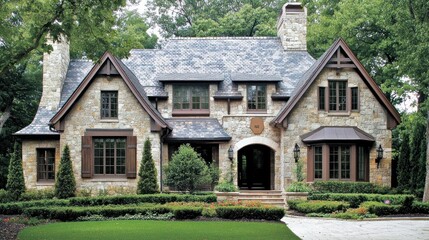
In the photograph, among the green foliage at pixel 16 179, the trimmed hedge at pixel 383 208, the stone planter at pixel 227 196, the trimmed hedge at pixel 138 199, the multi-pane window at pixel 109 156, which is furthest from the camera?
the green foliage at pixel 16 179

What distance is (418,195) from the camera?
1128 inches

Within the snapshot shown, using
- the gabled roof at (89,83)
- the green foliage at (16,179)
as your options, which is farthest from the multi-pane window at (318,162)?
the green foliage at (16,179)

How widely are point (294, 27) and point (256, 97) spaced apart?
5.95 m

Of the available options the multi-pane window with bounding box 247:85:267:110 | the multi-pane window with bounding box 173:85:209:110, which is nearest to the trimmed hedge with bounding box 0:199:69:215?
the multi-pane window with bounding box 173:85:209:110

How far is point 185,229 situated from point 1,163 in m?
22.6

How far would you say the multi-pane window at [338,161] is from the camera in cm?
2797

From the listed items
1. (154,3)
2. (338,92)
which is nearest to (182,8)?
(154,3)

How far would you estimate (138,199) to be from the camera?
2444cm

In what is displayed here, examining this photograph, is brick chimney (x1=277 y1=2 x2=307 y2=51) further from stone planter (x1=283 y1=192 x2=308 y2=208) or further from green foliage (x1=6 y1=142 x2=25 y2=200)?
green foliage (x1=6 y1=142 x2=25 y2=200)

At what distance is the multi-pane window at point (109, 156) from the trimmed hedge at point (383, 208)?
11.4m

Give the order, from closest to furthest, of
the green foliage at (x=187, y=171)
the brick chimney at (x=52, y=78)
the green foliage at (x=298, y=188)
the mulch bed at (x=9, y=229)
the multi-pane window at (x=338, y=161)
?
the mulch bed at (x=9, y=229), the green foliage at (x=298, y=188), the green foliage at (x=187, y=171), the multi-pane window at (x=338, y=161), the brick chimney at (x=52, y=78)

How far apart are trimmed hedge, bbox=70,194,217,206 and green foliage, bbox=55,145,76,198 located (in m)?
2.74

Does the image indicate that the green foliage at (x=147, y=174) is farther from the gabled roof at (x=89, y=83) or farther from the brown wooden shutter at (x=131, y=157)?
the gabled roof at (x=89, y=83)

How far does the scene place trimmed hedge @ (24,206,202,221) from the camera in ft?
68.2
